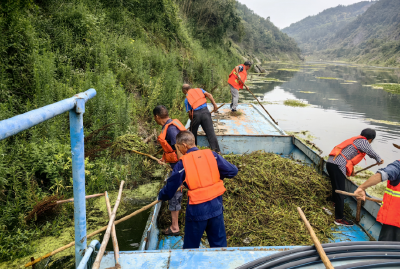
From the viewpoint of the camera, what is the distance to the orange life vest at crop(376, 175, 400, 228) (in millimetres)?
2445

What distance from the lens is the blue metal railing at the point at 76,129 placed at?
2.74 feet

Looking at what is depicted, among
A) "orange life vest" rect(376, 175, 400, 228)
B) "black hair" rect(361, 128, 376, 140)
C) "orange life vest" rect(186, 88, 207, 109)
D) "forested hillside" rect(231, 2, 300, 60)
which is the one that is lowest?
"orange life vest" rect(376, 175, 400, 228)

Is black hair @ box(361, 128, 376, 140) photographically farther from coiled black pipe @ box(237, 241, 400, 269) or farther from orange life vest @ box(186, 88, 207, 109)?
orange life vest @ box(186, 88, 207, 109)

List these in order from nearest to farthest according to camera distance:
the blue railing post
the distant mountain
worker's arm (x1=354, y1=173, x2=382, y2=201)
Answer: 1. the blue railing post
2. worker's arm (x1=354, y1=173, x2=382, y2=201)
3. the distant mountain

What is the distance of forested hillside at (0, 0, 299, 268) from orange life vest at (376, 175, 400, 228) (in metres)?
3.62

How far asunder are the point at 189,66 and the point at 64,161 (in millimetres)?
8546

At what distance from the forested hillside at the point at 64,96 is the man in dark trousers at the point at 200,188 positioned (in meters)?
1.98

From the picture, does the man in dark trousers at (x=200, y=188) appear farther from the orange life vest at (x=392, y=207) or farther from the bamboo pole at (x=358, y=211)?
the bamboo pole at (x=358, y=211)

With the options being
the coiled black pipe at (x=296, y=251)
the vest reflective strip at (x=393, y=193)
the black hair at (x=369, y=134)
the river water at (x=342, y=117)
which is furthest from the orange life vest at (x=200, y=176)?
the river water at (x=342, y=117)

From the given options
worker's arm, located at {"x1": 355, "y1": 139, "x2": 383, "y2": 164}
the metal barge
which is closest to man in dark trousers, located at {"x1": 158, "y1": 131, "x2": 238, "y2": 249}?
the metal barge

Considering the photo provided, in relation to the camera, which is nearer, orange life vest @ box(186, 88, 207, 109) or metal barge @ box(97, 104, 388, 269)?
metal barge @ box(97, 104, 388, 269)

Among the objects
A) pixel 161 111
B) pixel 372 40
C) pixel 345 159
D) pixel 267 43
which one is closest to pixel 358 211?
pixel 345 159

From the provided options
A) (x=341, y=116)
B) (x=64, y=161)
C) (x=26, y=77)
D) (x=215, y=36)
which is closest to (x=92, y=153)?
(x=64, y=161)

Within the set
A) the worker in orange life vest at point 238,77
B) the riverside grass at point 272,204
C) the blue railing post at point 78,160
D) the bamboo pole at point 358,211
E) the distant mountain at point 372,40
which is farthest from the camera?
the distant mountain at point 372,40
